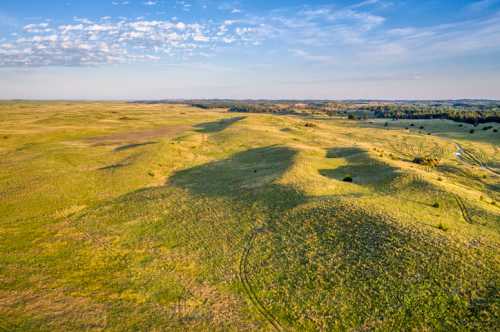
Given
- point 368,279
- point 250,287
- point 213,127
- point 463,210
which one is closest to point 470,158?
point 463,210

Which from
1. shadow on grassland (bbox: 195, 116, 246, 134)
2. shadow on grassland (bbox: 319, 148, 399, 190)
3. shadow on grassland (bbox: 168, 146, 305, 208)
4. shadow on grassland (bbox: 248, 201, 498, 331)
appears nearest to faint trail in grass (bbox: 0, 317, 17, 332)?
shadow on grassland (bbox: 248, 201, 498, 331)

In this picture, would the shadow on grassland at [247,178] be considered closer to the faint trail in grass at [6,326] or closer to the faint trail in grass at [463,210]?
the faint trail in grass at [463,210]

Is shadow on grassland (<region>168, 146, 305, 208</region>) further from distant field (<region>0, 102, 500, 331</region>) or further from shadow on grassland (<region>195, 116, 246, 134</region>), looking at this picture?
shadow on grassland (<region>195, 116, 246, 134</region>)

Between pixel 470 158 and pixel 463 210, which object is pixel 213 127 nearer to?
pixel 470 158

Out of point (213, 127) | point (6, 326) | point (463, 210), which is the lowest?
point (6, 326)

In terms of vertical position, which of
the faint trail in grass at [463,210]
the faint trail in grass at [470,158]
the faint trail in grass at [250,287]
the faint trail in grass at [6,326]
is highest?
the faint trail in grass at [463,210]

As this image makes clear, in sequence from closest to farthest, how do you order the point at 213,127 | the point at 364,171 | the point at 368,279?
the point at 368,279, the point at 364,171, the point at 213,127

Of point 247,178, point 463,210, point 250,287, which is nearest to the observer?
point 250,287

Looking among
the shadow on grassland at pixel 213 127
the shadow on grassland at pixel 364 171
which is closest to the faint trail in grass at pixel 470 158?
the shadow on grassland at pixel 364 171
